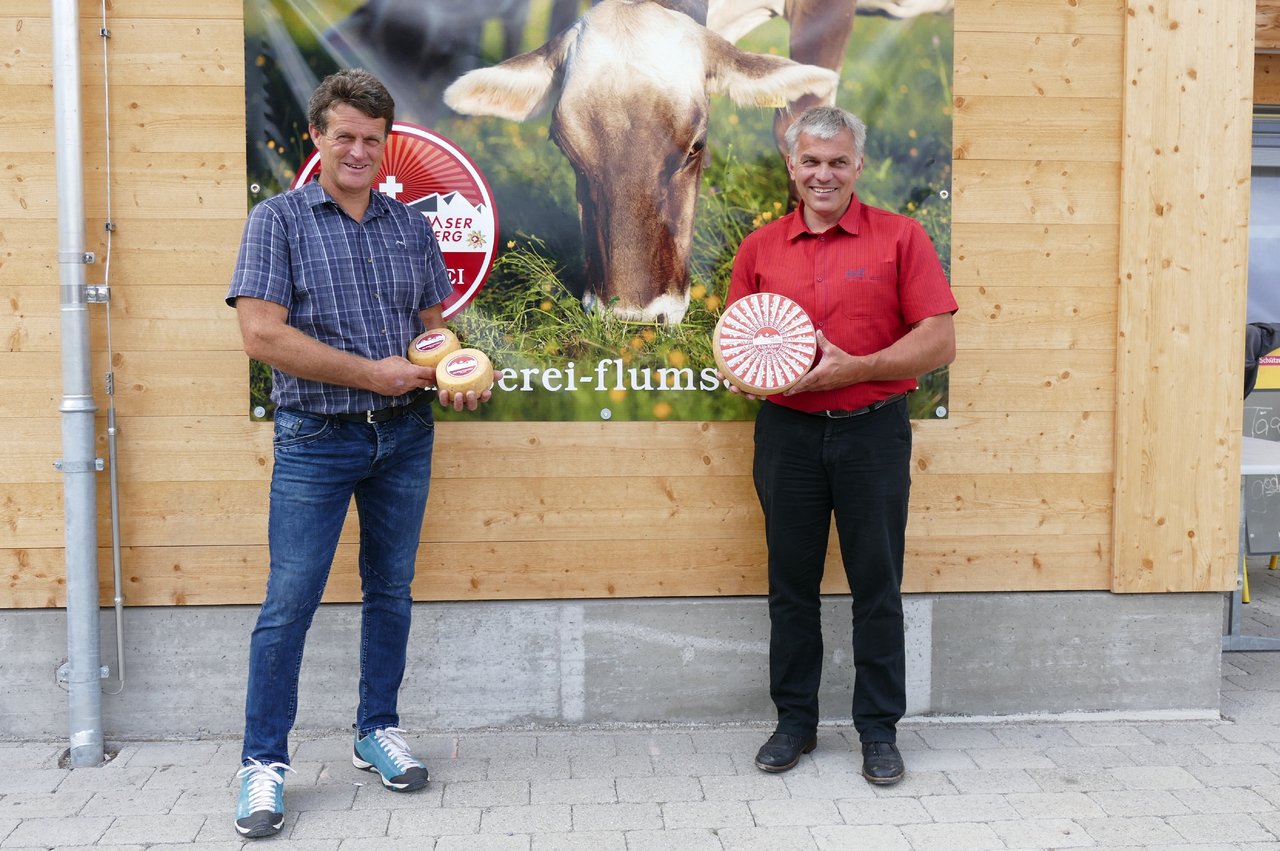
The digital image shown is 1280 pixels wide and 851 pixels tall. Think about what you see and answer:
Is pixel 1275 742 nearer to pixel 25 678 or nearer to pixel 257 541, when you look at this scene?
pixel 257 541

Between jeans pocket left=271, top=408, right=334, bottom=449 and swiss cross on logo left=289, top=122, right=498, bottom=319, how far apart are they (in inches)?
28.4

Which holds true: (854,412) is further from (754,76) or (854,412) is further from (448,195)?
(448,195)

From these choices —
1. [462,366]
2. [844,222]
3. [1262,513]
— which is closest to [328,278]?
[462,366]

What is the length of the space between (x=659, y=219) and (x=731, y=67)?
1.77 feet

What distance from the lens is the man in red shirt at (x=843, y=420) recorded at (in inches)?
126

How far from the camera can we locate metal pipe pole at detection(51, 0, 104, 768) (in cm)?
337

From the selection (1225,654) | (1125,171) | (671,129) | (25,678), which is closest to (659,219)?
(671,129)

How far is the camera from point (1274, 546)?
5457 millimetres

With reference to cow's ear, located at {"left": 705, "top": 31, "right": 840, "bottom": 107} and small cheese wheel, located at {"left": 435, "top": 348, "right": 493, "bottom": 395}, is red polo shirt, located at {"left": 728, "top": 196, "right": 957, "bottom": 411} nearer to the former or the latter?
cow's ear, located at {"left": 705, "top": 31, "right": 840, "bottom": 107}

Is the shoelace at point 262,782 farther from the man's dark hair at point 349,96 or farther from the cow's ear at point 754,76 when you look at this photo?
the cow's ear at point 754,76

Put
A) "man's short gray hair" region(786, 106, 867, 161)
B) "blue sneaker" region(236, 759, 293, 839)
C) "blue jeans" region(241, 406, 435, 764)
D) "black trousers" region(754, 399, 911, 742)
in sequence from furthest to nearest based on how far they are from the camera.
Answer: "black trousers" region(754, 399, 911, 742), "man's short gray hair" region(786, 106, 867, 161), "blue jeans" region(241, 406, 435, 764), "blue sneaker" region(236, 759, 293, 839)

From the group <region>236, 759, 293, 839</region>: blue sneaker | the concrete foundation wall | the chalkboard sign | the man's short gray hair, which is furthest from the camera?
the chalkboard sign

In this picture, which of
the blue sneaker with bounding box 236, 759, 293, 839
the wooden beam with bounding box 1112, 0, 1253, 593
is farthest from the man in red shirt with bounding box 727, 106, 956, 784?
the blue sneaker with bounding box 236, 759, 293, 839

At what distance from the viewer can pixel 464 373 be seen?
2961 millimetres
